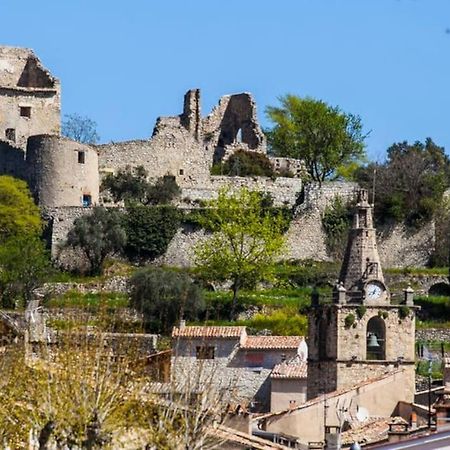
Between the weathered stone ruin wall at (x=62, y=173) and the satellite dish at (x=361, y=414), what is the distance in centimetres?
3431

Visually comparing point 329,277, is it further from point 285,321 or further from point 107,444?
point 107,444

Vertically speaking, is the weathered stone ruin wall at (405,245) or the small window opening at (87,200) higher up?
the small window opening at (87,200)

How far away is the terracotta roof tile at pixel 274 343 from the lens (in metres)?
80.8

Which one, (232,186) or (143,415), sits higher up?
(232,186)

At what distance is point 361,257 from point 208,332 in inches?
374

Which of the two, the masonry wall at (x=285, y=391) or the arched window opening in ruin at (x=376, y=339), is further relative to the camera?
the masonry wall at (x=285, y=391)

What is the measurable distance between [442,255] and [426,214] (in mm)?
3250

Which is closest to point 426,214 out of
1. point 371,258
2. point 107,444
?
point 371,258

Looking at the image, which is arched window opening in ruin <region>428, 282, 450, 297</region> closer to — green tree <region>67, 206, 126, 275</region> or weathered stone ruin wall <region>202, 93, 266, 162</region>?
green tree <region>67, 206, 126, 275</region>

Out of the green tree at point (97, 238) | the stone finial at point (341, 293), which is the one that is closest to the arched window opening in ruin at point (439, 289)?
the green tree at point (97, 238)

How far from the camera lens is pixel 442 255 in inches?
3893

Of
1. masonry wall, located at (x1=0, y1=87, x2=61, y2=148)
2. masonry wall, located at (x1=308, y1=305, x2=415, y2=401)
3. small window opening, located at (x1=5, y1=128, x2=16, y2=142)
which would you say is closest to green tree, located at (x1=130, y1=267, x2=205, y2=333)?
masonry wall, located at (x1=308, y1=305, x2=415, y2=401)

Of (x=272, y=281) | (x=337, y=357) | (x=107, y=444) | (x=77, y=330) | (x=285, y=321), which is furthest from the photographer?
(x=272, y=281)

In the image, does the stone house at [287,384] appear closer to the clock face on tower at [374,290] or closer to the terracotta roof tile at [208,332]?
the terracotta roof tile at [208,332]
